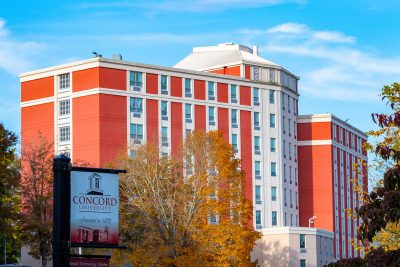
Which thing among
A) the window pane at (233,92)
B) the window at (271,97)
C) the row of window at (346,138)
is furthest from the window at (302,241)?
the row of window at (346,138)

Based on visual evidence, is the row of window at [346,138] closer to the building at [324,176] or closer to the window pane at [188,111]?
the building at [324,176]

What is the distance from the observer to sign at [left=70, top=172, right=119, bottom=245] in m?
16.3

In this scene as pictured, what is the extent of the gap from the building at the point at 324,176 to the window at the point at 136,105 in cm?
3021

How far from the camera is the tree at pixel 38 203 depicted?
82312mm

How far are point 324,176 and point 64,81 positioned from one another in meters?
40.2

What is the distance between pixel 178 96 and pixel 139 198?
5333 centimetres

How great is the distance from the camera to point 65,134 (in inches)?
4754

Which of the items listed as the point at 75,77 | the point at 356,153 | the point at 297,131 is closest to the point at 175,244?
the point at 75,77

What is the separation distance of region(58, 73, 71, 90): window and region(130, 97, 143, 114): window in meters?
8.13

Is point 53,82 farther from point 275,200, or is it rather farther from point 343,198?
point 343,198

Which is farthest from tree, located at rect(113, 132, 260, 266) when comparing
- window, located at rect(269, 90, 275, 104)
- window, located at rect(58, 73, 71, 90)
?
window, located at rect(269, 90, 275, 104)

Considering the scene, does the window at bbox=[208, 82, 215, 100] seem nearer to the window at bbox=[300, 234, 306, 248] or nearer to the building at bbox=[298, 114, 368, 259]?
the building at bbox=[298, 114, 368, 259]

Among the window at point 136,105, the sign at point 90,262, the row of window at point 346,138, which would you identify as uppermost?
the window at point 136,105

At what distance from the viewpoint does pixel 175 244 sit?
70688 millimetres
